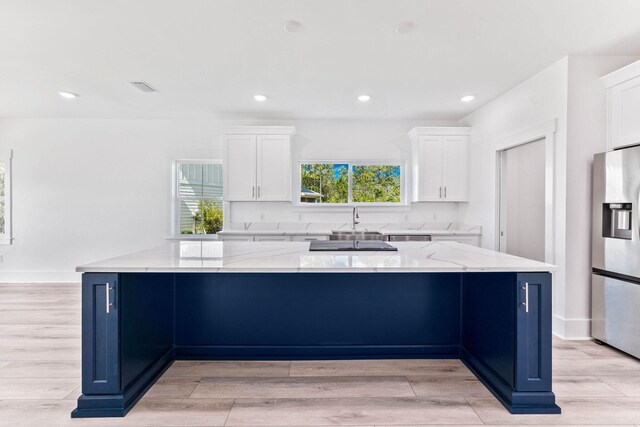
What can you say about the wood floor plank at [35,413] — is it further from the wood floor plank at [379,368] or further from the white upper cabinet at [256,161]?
the white upper cabinet at [256,161]

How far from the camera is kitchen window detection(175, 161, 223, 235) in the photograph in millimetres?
5562

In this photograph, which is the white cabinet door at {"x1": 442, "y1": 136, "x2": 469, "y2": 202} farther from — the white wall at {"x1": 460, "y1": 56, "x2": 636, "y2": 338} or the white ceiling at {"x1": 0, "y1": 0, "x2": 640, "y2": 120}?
the white wall at {"x1": 460, "y1": 56, "x2": 636, "y2": 338}

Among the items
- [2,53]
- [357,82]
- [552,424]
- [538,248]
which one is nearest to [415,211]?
Answer: [538,248]

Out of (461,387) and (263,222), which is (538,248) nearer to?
(461,387)

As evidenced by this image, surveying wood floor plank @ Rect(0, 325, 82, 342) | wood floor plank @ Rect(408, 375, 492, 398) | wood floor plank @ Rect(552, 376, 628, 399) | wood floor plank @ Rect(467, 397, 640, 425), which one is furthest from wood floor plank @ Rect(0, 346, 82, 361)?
wood floor plank @ Rect(552, 376, 628, 399)

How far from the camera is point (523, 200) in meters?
3.92

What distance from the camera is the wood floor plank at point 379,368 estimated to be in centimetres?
240

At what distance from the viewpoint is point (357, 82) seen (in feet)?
12.5

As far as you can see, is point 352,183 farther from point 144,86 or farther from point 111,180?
point 111,180

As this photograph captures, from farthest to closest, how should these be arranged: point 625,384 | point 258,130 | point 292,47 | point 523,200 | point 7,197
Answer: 1. point 7,197
2. point 258,130
3. point 523,200
4. point 292,47
5. point 625,384

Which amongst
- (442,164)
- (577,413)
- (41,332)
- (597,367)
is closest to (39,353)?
(41,332)

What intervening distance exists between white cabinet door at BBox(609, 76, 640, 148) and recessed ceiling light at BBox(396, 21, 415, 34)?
5.96 feet

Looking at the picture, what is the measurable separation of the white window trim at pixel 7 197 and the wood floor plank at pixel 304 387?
500 centimetres

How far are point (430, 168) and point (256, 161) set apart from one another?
7.99ft
